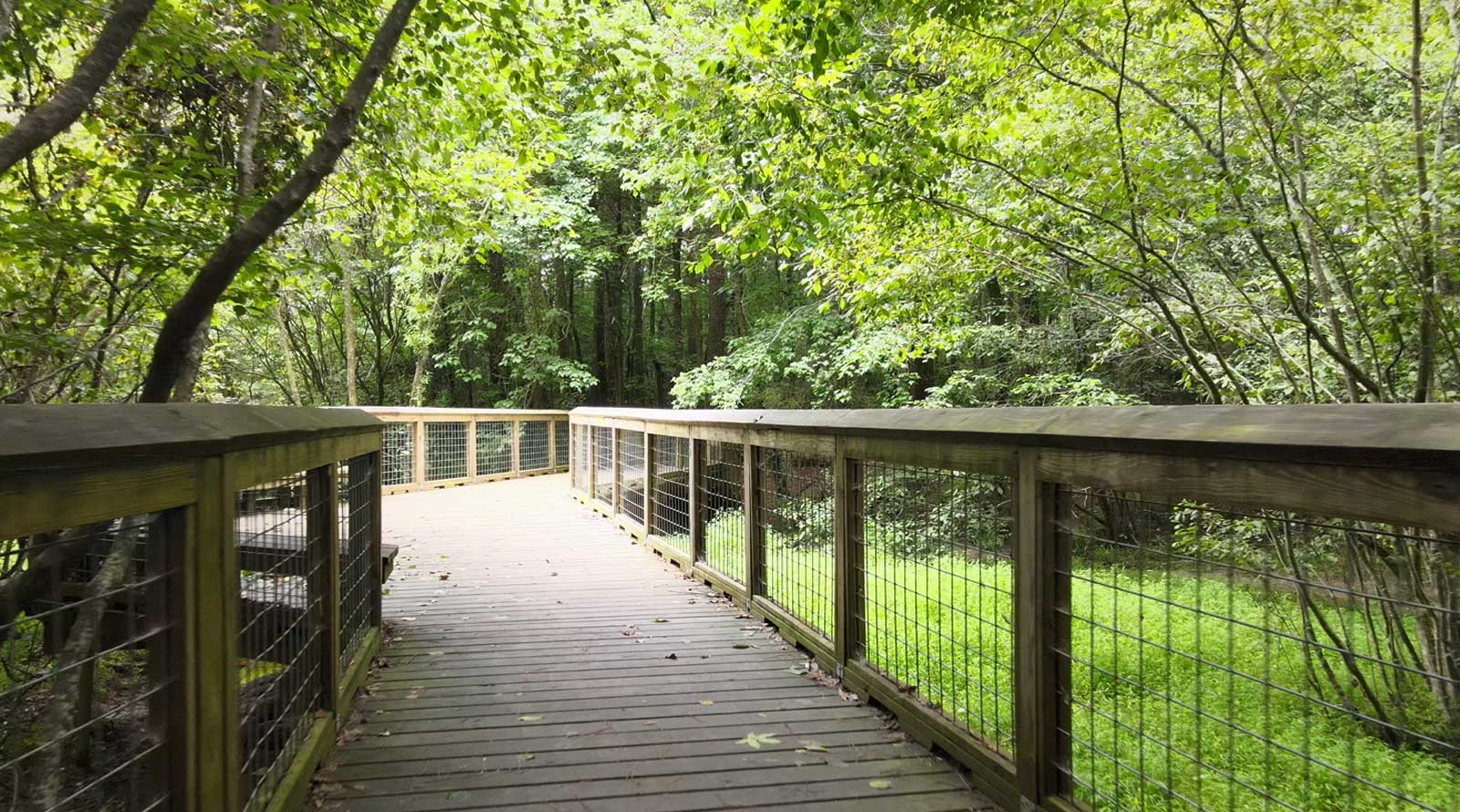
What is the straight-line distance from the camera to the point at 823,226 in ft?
18.4

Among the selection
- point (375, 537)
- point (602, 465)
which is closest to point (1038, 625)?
point (375, 537)

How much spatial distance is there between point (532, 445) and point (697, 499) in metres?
10.5

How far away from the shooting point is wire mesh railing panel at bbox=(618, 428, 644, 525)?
795cm

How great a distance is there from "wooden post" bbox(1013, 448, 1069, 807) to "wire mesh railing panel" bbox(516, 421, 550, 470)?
13.6 meters

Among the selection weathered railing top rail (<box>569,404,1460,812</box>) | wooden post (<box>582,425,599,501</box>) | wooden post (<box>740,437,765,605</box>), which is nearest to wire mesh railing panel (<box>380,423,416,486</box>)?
wooden post (<box>582,425,599,501</box>)

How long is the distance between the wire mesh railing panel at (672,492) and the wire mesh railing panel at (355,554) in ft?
8.89

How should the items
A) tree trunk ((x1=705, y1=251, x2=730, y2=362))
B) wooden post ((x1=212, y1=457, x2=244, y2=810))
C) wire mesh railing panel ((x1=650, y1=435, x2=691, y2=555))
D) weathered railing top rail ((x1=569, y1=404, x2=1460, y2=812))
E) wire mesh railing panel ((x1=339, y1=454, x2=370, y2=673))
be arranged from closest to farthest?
weathered railing top rail ((x1=569, y1=404, x2=1460, y2=812)), wooden post ((x1=212, y1=457, x2=244, y2=810)), wire mesh railing panel ((x1=339, y1=454, x2=370, y2=673)), wire mesh railing panel ((x1=650, y1=435, x2=691, y2=555)), tree trunk ((x1=705, y1=251, x2=730, y2=362))

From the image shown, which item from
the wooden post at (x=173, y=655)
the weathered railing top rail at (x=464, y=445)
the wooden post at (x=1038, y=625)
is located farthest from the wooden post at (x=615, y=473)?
the wooden post at (x=173, y=655)

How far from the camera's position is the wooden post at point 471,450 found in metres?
13.4

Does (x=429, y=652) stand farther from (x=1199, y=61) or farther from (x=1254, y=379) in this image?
(x=1254, y=379)

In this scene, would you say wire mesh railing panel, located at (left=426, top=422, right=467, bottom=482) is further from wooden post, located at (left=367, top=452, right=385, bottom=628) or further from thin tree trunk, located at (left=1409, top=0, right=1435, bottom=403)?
thin tree trunk, located at (left=1409, top=0, right=1435, bottom=403)

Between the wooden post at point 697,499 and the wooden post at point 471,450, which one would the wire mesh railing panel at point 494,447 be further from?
the wooden post at point 697,499

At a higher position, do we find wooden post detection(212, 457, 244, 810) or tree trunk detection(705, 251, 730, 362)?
tree trunk detection(705, 251, 730, 362)

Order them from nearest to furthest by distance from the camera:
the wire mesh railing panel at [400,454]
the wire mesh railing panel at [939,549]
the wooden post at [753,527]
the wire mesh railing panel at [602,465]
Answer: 1. the wire mesh railing panel at [939,549]
2. the wooden post at [753,527]
3. the wire mesh railing panel at [602,465]
4. the wire mesh railing panel at [400,454]
